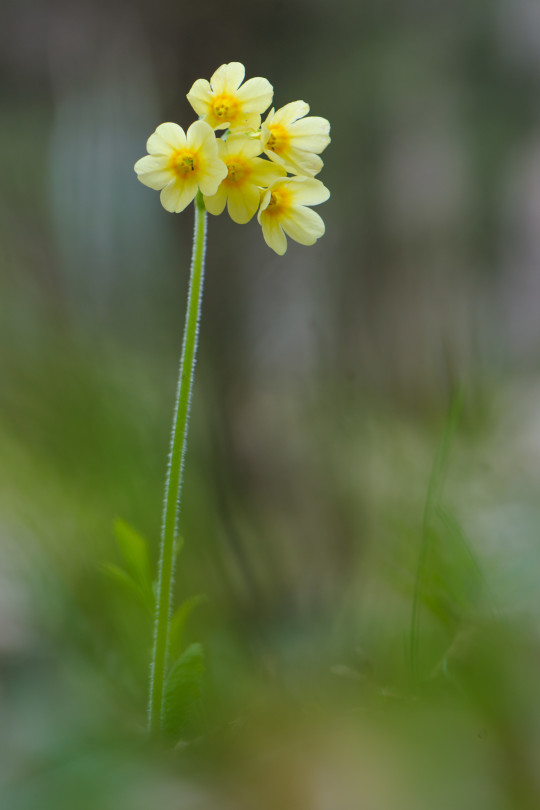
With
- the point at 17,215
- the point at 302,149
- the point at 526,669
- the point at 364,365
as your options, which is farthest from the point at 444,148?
the point at 526,669

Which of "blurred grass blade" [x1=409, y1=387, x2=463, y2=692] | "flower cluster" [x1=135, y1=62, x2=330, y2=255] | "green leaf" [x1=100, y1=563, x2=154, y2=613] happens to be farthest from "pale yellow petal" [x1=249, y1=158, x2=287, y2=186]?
"green leaf" [x1=100, y1=563, x2=154, y2=613]

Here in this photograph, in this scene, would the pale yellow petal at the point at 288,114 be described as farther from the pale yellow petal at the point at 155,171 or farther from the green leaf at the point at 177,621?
the green leaf at the point at 177,621

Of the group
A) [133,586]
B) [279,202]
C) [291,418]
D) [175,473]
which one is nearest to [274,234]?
[279,202]

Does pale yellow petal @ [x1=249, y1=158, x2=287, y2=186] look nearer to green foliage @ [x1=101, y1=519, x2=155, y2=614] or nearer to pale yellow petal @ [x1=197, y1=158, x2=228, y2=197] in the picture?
pale yellow petal @ [x1=197, y1=158, x2=228, y2=197]

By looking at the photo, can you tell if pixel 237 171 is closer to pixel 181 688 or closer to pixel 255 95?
pixel 255 95

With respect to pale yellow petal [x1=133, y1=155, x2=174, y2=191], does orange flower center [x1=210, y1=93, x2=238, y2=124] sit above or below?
above

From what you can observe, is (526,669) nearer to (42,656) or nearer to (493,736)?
(493,736)
